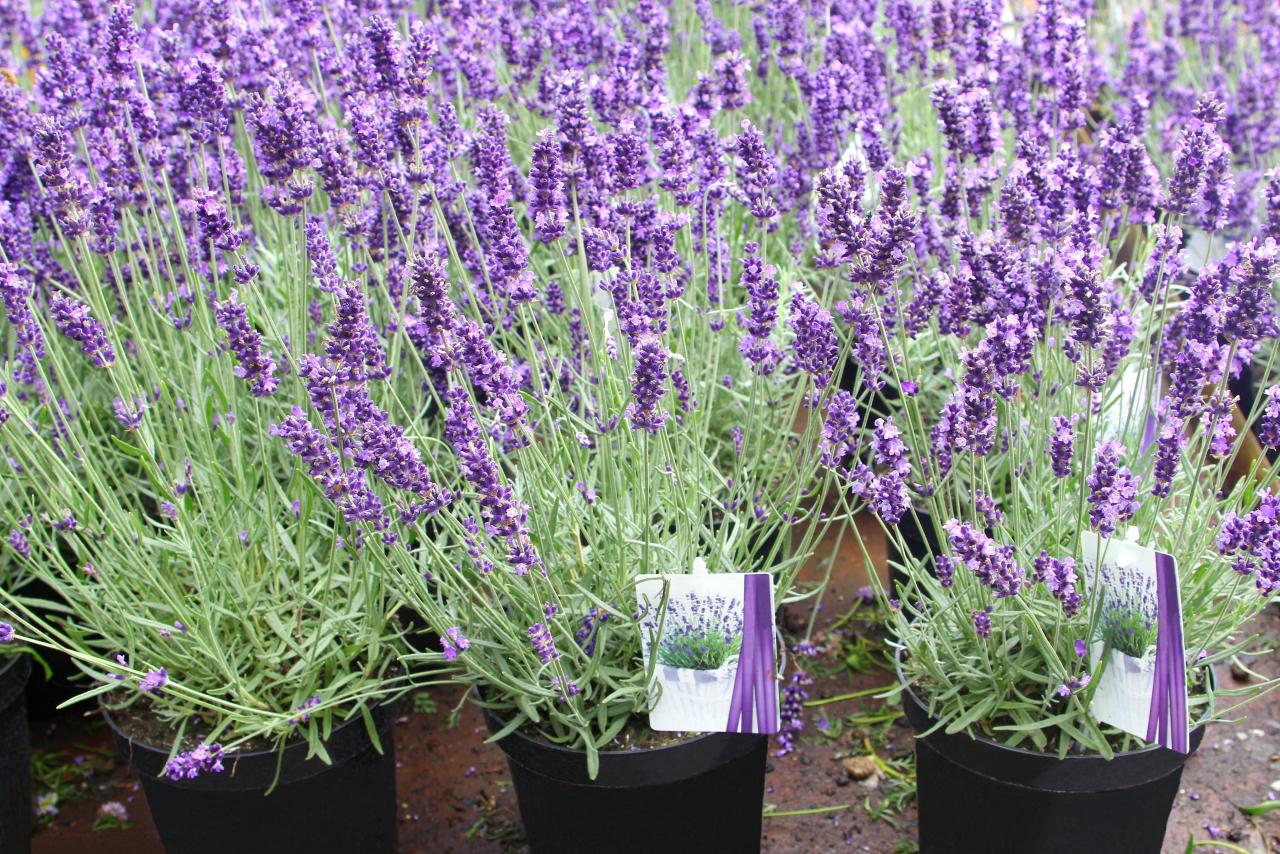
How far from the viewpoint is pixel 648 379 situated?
1.79 meters

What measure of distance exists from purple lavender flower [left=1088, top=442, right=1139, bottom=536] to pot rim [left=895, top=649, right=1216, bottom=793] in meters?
0.40

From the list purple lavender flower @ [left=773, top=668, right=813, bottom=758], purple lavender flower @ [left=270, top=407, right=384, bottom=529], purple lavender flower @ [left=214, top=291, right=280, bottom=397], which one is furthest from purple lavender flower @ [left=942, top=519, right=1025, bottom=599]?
purple lavender flower @ [left=214, top=291, right=280, bottom=397]

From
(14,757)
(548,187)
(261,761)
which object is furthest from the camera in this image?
(14,757)

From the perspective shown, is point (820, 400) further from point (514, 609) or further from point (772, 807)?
point (772, 807)

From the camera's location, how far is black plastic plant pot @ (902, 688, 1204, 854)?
194cm

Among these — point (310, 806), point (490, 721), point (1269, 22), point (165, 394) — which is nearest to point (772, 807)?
point (490, 721)

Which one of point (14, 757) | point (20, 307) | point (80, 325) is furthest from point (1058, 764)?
point (14, 757)

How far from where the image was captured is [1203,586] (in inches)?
80.4

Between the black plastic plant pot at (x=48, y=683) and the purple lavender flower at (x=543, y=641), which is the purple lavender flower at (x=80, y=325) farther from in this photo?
the black plastic plant pot at (x=48, y=683)

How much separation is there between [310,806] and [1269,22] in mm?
4123

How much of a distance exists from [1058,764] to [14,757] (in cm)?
199

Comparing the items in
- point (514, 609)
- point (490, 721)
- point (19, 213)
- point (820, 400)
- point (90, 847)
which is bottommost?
point (90, 847)

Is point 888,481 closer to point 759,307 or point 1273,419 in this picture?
point 759,307

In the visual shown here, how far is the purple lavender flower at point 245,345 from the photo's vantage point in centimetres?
182
